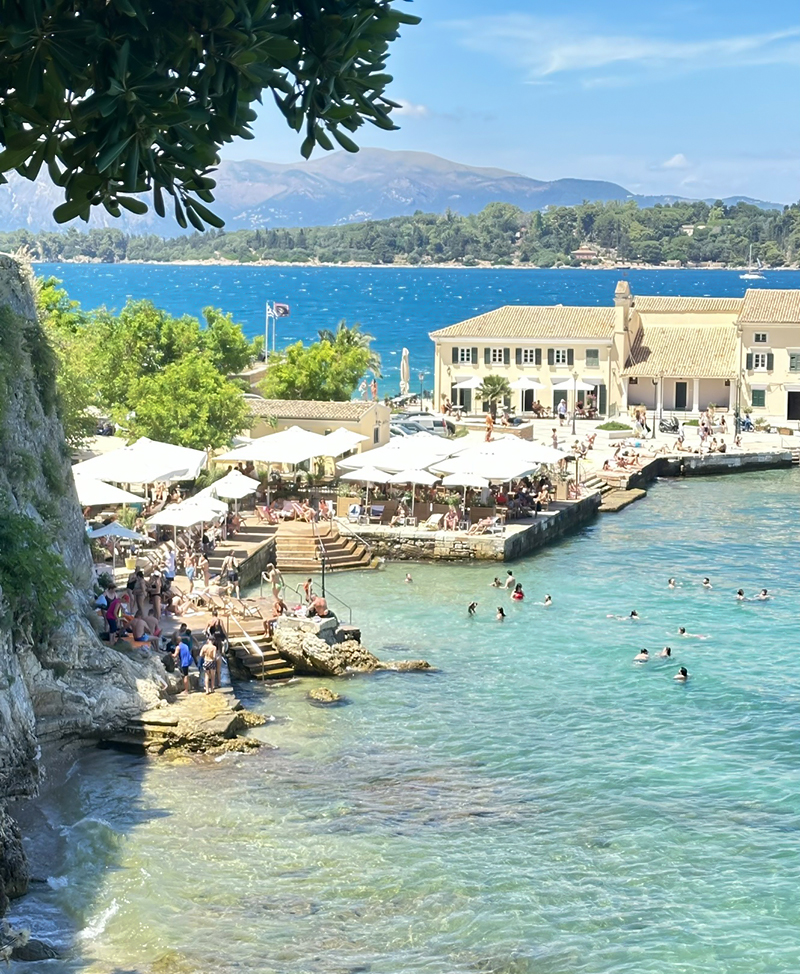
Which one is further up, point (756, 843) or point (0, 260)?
point (0, 260)

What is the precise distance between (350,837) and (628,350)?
51800mm

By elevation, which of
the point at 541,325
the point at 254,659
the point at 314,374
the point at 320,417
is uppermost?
the point at 541,325

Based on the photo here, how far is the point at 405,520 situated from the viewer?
43.8 m

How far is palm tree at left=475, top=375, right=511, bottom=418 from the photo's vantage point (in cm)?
6688

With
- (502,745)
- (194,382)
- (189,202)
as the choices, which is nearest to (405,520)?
(194,382)

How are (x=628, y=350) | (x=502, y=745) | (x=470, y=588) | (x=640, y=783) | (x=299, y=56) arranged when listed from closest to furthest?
1. (x=299, y=56)
2. (x=640, y=783)
3. (x=502, y=745)
4. (x=470, y=588)
5. (x=628, y=350)

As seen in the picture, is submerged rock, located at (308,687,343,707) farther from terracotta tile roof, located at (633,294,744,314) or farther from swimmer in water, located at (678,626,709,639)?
terracotta tile roof, located at (633,294,744,314)

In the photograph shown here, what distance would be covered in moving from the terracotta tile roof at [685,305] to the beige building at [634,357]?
13 cm

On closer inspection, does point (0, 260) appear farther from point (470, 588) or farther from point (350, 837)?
point (470, 588)

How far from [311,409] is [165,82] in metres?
44.2

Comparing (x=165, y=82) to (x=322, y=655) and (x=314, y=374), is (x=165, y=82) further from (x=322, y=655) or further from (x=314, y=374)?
(x=314, y=374)

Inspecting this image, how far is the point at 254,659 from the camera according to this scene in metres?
29.6

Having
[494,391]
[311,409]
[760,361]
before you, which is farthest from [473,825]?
[760,361]

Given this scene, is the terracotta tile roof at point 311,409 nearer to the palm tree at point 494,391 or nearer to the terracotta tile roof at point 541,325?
the palm tree at point 494,391
